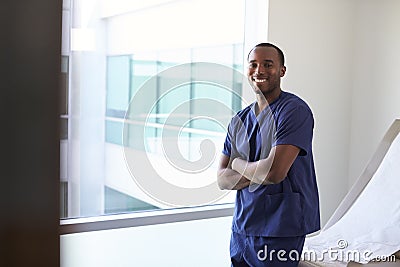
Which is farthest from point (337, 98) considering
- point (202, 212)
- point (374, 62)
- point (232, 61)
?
point (202, 212)

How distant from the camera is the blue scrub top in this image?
1.66 m

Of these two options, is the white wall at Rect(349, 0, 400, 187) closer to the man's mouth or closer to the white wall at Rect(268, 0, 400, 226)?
the white wall at Rect(268, 0, 400, 226)

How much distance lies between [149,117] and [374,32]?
4.87ft

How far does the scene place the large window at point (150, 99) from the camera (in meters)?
2.31

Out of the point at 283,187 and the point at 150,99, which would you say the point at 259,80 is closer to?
the point at 283,187

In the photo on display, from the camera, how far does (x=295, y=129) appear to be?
1654 millimetres

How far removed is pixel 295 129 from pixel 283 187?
210mm

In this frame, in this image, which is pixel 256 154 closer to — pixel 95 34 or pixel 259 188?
pixel 259 188

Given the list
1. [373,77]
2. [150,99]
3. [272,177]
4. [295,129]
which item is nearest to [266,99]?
[295,129]

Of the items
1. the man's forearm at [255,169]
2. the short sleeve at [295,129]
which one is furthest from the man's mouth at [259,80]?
the man's forearm at [255,169]

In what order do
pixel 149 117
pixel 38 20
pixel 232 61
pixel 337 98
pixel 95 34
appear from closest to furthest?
pixel 38 20
pixel 95 34
pixel 149 117
pixel 232 61
pixel 337 98

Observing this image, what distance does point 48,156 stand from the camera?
0.40m

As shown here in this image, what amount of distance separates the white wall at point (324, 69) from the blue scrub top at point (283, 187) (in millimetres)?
1093

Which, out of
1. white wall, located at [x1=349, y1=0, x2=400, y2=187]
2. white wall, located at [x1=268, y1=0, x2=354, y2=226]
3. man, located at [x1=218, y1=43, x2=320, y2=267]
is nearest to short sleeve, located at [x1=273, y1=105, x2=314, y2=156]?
man, located at [x1=218, y1=43, x2=320, y2=267]
